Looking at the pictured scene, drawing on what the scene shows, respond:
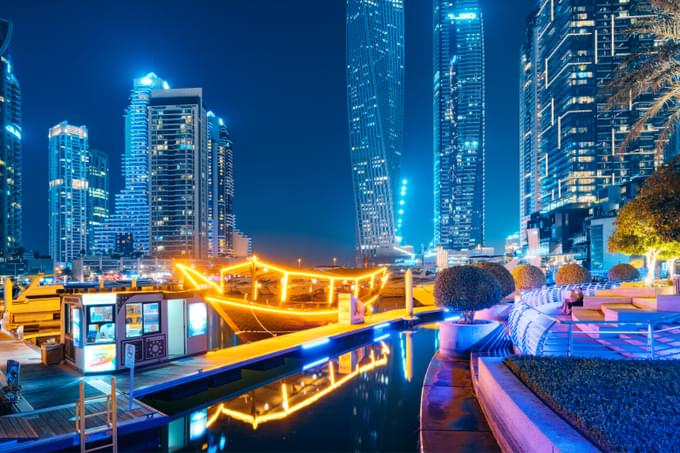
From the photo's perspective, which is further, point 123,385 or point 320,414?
point 320,414

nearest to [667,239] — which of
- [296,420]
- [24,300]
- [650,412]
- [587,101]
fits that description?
[650,412]

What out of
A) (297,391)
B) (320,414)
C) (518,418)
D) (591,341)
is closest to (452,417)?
(518,418)

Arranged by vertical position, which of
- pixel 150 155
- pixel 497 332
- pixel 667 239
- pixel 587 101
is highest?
pixel 587 101

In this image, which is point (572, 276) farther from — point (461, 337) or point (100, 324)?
point (100, 324)

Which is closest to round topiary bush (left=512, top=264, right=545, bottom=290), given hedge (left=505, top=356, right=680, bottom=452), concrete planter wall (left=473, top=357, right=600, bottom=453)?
concrete planter wall (left=473, top=357, right=600, bottom=453)

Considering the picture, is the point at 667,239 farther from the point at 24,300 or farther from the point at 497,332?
the point at 24,300

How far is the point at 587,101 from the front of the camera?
129 m

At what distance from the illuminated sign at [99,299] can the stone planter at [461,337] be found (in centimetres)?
990

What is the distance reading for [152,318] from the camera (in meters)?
12.3

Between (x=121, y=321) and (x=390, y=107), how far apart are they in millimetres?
163408

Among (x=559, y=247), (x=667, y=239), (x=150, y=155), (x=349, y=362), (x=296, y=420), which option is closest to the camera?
(x=296, y=420)

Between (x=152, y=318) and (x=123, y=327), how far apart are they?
2.64 ft

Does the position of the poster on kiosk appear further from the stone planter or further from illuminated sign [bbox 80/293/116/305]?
illuminated sign [bbox 80/293/116/305]

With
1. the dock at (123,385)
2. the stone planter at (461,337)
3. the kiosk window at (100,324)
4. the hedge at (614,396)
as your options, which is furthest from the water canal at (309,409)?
the hedge at (614,396)
